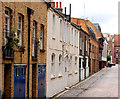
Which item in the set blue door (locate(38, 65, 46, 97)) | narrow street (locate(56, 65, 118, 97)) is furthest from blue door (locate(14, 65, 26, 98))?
narrow street (locate(56, 65, 118, 97))

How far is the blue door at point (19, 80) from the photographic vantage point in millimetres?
12898

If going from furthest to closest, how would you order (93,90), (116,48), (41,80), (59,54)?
(116,48)
(93,90)
(59,54)
(41,80)

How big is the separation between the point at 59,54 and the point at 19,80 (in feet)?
27.7

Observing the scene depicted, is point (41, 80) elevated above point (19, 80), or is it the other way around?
point (19, 80)

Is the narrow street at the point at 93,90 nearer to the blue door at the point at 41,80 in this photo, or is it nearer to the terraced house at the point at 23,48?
the blue door at the point at 41,80

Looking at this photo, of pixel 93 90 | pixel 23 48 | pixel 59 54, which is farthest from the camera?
pixel 93 90

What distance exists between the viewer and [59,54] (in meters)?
21.5

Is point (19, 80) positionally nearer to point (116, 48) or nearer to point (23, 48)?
point (23, 48)

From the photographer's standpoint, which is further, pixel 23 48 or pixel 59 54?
pixel 59 54

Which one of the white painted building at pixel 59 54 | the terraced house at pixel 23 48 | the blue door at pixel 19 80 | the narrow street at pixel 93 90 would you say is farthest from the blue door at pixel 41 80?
the narrow street at pixel 93 90

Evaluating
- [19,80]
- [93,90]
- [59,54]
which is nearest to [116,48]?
[93,90]

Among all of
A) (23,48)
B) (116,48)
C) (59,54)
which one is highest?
(116,48)

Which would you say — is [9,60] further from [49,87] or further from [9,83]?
[49,87]

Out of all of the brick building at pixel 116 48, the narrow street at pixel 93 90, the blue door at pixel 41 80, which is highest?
the brick building at pixel 116 48
